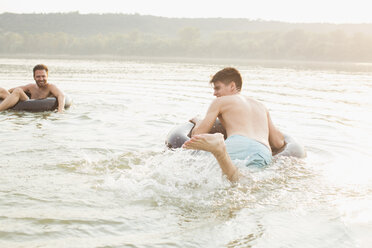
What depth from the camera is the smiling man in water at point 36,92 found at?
29.2ft

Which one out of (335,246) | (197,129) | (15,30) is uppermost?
(15,30)

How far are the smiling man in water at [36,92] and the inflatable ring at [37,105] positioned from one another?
11 cm

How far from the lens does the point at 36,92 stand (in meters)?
9.66

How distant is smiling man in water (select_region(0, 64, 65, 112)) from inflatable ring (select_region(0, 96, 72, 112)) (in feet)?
0.35

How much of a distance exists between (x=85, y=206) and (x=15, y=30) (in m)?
126

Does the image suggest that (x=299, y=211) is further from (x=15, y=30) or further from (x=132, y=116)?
(x=15, y=30)

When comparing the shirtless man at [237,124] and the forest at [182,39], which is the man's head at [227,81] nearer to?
the shirtless man at [237,124]

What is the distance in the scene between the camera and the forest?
5781 cm

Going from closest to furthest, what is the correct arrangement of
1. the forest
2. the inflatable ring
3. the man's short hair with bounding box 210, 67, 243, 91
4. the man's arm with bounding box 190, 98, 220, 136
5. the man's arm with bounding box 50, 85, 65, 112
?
the man's arm with bounding box 190, 98, 220, 136 < the man's short hair with bounding box 210, 67, 243, 91 < the inflatable ring < the man's arm with bounding box 50, 85, 65, 112 < the forest

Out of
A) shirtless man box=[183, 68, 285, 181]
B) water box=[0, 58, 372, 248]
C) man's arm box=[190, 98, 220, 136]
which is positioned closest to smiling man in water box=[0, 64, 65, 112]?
water box=[0, 58, 372, 248]

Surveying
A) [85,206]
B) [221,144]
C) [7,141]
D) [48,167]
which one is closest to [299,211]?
[221,144]

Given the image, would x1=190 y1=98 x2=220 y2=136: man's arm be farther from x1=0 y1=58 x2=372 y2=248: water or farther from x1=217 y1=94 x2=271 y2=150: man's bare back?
x1=0 y1=58 x2=372 y2=248: water

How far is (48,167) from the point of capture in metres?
4.88

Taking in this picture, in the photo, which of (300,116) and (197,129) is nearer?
(197,129)
